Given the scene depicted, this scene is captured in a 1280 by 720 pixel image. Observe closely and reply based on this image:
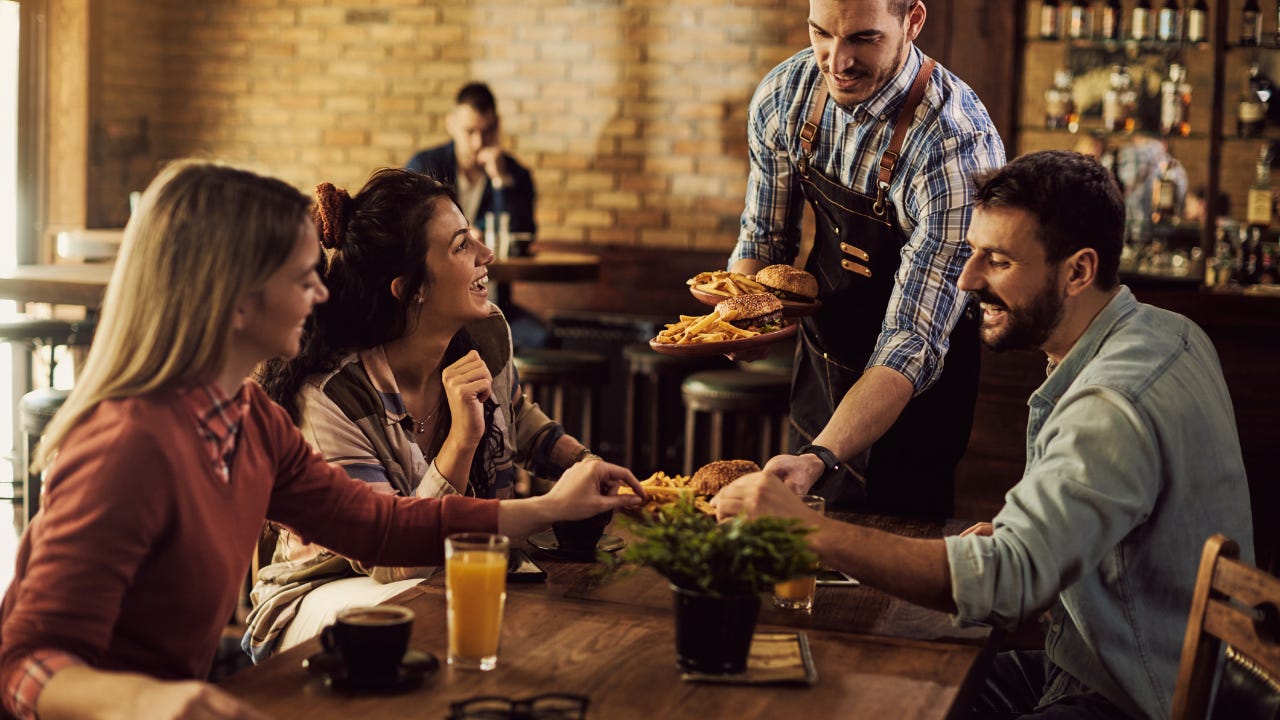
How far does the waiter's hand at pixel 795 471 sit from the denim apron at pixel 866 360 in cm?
65

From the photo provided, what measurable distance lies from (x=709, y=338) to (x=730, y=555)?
995 millimetres

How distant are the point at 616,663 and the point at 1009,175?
37.3 inches

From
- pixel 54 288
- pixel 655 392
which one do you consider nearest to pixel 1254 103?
pixel 655 392

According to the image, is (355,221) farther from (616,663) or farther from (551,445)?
(616,663)

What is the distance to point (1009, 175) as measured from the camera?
6.77 feet

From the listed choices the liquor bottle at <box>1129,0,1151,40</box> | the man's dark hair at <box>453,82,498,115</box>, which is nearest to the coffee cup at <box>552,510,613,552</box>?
the liquor bottle at <box>1129,0,1151,40</box>

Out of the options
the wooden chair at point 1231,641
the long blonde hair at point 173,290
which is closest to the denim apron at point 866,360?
the wooden chair at point 1231,641

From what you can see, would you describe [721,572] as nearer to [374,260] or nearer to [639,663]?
[639,663]

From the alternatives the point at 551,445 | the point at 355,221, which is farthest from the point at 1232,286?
the point at 355,221

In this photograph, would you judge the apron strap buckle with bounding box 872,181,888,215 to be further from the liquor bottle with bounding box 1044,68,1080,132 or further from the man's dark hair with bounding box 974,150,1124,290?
the liquor bottle with bounding box 1044,68,1080,132

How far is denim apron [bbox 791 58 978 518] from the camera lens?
2900mm

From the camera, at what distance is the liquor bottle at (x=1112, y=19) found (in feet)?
17.8

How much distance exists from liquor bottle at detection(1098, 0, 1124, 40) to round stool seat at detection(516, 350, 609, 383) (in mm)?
2374

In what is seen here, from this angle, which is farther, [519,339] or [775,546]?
[519,339]
